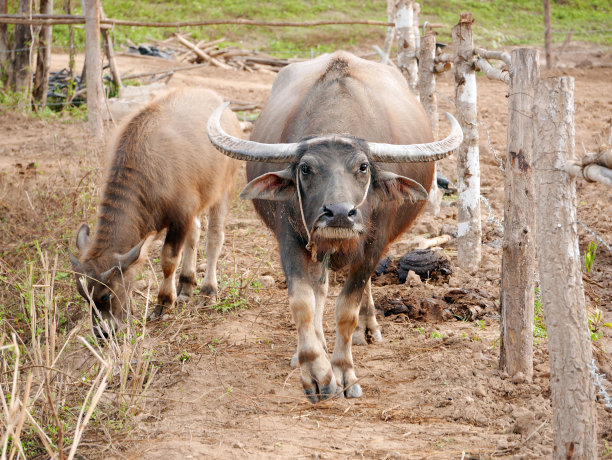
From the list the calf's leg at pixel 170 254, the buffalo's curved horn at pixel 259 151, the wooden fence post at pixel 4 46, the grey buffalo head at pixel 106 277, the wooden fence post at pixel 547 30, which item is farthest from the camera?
the wooden fence post at pixel 547 30

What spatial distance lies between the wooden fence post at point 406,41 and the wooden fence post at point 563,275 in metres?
5.31

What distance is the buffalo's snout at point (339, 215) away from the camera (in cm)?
378

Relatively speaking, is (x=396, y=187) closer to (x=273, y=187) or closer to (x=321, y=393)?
(x=273, y=187)

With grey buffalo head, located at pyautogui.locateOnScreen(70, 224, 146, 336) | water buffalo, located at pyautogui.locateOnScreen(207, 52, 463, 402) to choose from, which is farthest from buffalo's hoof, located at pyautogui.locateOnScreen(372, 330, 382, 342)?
grey buffalo head, located at pyautogui.locateOnScreen(70, 224, 146, 336)

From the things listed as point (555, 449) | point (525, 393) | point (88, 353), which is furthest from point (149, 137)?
point (555, 449)

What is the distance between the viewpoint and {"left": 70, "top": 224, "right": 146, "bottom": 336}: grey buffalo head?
5098mm

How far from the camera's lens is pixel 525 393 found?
13.4 ft

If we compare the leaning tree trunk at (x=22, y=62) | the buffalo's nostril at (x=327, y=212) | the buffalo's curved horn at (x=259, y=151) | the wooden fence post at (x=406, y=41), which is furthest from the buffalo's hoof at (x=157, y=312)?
the leaning tree trunk at (x=22, y=62)

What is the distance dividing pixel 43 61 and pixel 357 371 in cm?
1009

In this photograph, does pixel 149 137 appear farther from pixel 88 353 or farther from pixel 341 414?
pixel 341 414

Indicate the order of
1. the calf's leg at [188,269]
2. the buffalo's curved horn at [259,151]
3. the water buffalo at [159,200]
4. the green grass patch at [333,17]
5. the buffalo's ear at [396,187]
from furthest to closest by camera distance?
the green grass patch at [333,17]
the calf's leg at [188,269]
the water buffalo at [159,200]
the buffalo's ear at [396,187]
the buffalo's curved horn at [259,151]

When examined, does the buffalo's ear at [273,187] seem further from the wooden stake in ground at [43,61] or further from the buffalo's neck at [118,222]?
the wooden stake in ground at [43,61]

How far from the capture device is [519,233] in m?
4.16

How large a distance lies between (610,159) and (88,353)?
382 cm
